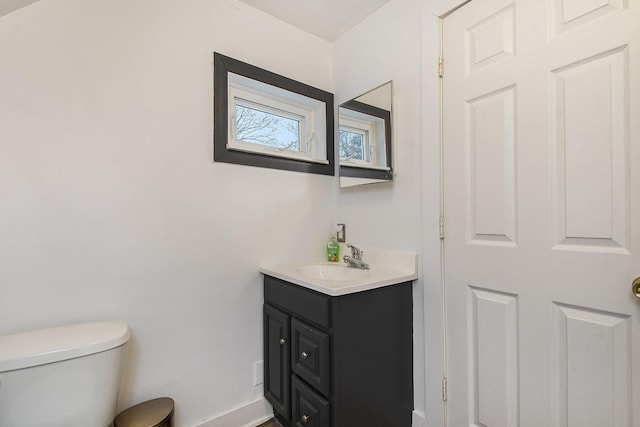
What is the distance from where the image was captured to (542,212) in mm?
1066

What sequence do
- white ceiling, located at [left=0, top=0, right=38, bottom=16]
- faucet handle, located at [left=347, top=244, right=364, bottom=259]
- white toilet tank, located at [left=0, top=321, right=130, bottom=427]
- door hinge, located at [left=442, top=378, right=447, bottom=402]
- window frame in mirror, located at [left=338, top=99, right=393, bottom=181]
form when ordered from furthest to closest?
faucet handle, located at [left=347, top=244, right=364, bottom=259]
window frame in mirror, located at [left=338, top=99, right=393, bottom=181]
door hinge, located at [left=442, top=378, right=447, bottom=402]
white ceiling, located at [left=0, top=0, right=38, bottom=16]
white toilet tank, located at [left=0, top=321, right=130, bottom=427]

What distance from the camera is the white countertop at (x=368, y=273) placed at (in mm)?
1224

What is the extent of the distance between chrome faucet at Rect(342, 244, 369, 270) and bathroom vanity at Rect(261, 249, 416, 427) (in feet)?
0.17

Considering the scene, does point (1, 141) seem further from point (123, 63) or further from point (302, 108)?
point (302, 108)

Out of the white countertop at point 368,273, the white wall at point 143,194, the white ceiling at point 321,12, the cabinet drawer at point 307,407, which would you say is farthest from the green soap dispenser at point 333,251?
the white ceiling at point 321,12

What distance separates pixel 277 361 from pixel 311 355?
1.06 ft

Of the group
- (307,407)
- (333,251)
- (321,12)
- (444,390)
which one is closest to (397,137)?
(333,251)

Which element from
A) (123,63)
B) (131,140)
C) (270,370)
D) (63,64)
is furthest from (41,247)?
(270,370)

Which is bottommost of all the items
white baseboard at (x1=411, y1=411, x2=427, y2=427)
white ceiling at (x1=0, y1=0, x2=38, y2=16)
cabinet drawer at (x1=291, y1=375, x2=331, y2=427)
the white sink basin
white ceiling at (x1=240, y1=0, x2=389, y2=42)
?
white baseboard at (x1=411, y1=411, x2=427, y2=427)

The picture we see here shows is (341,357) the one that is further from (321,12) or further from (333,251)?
(321,12)

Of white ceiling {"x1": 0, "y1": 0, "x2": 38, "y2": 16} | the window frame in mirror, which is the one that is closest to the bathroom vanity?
the window frame in mirror

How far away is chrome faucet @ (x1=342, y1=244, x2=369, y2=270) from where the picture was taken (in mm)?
1611

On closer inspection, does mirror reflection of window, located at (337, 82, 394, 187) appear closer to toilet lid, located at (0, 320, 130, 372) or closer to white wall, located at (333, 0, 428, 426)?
white wall, located at (333, 0, 428, 426)

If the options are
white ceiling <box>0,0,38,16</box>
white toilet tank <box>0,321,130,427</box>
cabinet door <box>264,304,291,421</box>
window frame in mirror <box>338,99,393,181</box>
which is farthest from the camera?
window frame in mirror <box>338,99,393,181</box>
